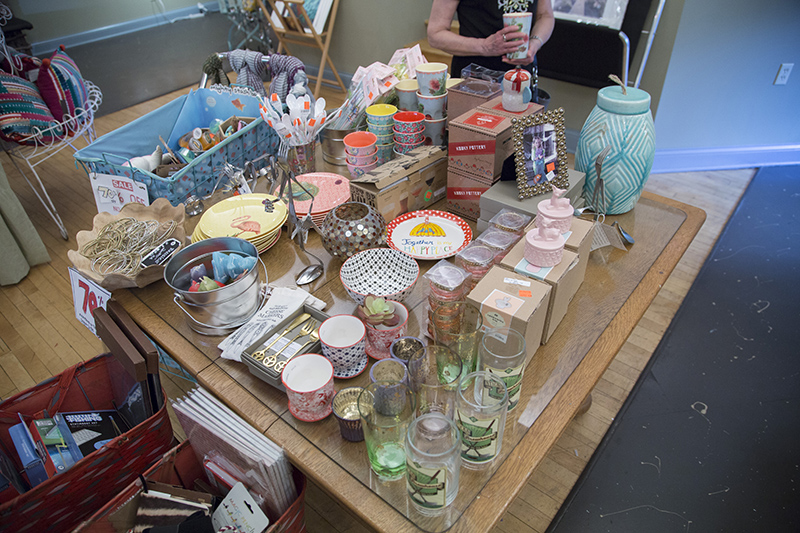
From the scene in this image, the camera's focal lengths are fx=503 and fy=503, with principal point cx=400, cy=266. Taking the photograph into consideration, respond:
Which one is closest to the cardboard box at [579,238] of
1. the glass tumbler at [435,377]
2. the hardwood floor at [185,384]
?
the glass tumbler at [435,377]

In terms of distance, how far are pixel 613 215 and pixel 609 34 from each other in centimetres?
215

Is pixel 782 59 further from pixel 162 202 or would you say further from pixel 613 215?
pixel 162 202

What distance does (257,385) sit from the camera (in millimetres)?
1091

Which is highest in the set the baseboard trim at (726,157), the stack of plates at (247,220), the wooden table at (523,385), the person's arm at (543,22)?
the person's arm at (543,22)

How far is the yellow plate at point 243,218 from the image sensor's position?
1.46 meters

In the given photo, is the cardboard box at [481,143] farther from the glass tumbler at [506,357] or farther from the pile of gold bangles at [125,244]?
the pile of gold bangles at [125,244]

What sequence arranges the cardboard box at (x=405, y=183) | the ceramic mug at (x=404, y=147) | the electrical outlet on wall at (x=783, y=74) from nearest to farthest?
the cardboard box at (x=405, y=183), the ceramic mug at (x=404, y=147), the electrical outlet on wall at (x=783, y=74)

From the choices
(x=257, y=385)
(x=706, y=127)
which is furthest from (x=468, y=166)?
(x=706, y=127)

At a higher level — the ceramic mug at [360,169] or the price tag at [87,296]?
the ceramic mug at [360,169]

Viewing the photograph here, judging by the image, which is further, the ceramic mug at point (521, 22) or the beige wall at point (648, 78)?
the beige wall at point (648, 78)

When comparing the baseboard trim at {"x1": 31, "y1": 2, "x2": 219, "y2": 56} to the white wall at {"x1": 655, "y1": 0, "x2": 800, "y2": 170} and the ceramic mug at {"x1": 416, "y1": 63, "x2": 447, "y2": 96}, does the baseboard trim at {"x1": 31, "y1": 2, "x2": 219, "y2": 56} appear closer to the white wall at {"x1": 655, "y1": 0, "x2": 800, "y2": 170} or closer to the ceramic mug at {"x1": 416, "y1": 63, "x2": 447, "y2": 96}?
the ceramic mug at {"x1": 416, "y1": 63, "x2": 447, "y2": 96}

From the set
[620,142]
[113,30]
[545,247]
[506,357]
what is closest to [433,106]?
[620,142]

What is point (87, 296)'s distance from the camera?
4.71 ft

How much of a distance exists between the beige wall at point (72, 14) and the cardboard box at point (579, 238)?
713 centimetres
